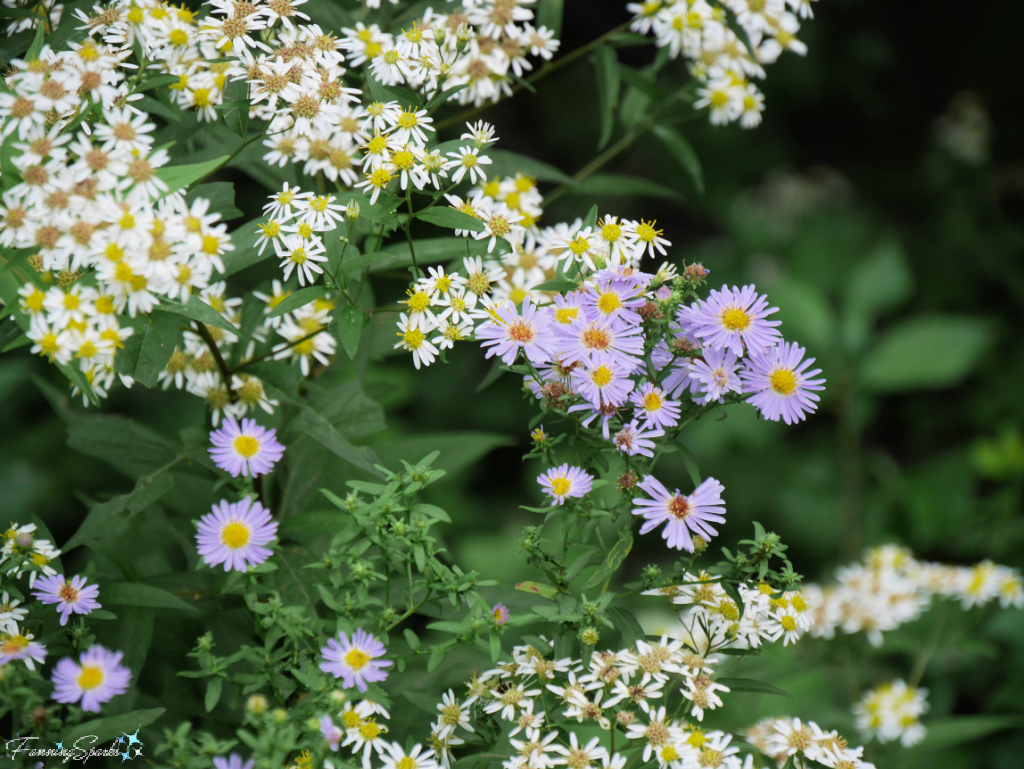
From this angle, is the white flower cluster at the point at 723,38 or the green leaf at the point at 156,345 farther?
the white flower cluster at the point at 723,38

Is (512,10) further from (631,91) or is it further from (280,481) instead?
(280,481)

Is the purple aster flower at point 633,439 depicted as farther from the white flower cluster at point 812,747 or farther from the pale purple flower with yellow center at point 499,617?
the white flower cluster at point 812,747

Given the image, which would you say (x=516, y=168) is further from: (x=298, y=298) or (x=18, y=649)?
(x=18, y=649)

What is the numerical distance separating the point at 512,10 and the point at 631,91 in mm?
338

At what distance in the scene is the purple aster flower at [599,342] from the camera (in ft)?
2.01

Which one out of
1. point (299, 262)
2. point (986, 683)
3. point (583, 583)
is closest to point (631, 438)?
point (583, 583)

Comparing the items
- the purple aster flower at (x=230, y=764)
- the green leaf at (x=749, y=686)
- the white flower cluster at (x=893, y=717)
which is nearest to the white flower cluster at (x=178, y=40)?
the purple aster flower at (x=230, y=764)

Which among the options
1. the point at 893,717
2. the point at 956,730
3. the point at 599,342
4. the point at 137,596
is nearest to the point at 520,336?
the point at 599,342

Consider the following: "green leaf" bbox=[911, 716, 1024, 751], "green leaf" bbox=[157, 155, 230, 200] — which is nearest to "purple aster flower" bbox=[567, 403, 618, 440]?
"green leaf" bbox=[157, 155, 230, 200]

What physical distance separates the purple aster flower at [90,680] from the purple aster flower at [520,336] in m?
→ 0.34

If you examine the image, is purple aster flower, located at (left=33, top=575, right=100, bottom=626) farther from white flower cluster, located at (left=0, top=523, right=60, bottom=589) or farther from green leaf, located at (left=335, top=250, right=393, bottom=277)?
green leaf, located at (left=335, top=250, right=393, bottom=277)

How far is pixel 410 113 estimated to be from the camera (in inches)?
28.0

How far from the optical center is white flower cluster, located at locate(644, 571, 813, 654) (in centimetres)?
65

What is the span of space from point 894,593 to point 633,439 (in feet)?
2.51
